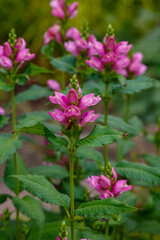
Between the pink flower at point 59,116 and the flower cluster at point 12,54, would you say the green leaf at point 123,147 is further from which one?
the pink flower at point 59,116

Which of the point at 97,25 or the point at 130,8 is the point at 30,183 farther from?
the point at 130,8

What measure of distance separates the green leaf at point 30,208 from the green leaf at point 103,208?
1.22 ft

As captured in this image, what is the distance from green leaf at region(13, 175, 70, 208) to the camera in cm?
108

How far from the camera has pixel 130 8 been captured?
6125 mm

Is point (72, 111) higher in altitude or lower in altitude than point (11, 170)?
higher

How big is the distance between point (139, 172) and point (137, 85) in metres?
0.38

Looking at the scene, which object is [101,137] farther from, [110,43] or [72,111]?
[110,43]

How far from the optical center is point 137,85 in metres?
1.59

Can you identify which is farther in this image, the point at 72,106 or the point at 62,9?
the point at 62,9

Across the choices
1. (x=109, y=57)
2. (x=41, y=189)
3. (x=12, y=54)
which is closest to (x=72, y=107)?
(x=41, y=189)

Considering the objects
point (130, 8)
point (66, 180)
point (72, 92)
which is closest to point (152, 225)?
point (66, 180)

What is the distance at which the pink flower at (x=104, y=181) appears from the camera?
1.17 meters

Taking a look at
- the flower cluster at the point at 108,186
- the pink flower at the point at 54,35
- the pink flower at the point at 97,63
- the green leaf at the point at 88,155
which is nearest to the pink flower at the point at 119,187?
the flower cluster at the point at 108,186

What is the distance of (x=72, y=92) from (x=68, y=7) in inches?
41.9
